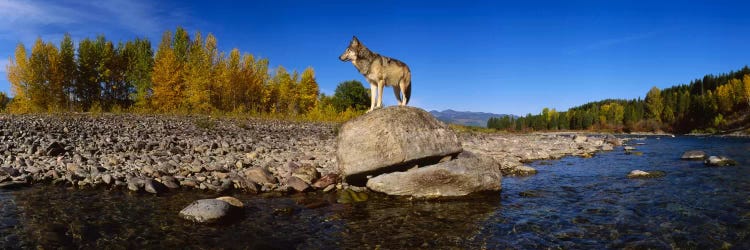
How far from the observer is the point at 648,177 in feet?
46.6

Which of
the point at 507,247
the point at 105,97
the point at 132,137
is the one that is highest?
the point at 105,97

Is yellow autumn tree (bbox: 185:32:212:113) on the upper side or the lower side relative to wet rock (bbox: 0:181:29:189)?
upper

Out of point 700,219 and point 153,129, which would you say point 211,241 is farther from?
point 153,129

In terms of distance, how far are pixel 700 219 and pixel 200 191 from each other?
1213 cm

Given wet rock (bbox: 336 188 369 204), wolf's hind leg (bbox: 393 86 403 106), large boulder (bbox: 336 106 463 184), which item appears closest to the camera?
wet rock (bbox: 336 188 369 204)

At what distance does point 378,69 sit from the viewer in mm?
11344

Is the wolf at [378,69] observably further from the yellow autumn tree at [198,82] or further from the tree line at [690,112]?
the tree line at [690,112]

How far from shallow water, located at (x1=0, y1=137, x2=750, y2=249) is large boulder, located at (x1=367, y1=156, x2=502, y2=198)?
0.43 metres

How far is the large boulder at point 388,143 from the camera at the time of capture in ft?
Result: 36.4

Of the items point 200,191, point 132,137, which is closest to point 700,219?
point 200,191

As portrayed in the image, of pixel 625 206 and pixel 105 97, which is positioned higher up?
pixel 105 97

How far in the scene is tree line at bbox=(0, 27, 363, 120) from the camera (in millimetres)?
42156

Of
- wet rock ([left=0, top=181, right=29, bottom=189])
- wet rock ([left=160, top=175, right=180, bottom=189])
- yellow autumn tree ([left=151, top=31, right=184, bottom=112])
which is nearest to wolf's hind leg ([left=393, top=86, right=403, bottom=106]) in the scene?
wet rock ([left=160, top=175, right=180, bottom=189])

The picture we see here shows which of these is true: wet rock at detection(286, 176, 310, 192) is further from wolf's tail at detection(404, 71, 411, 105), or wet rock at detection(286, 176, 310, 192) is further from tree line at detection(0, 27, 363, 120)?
tree line at detection(0, 27, 363, 120)
